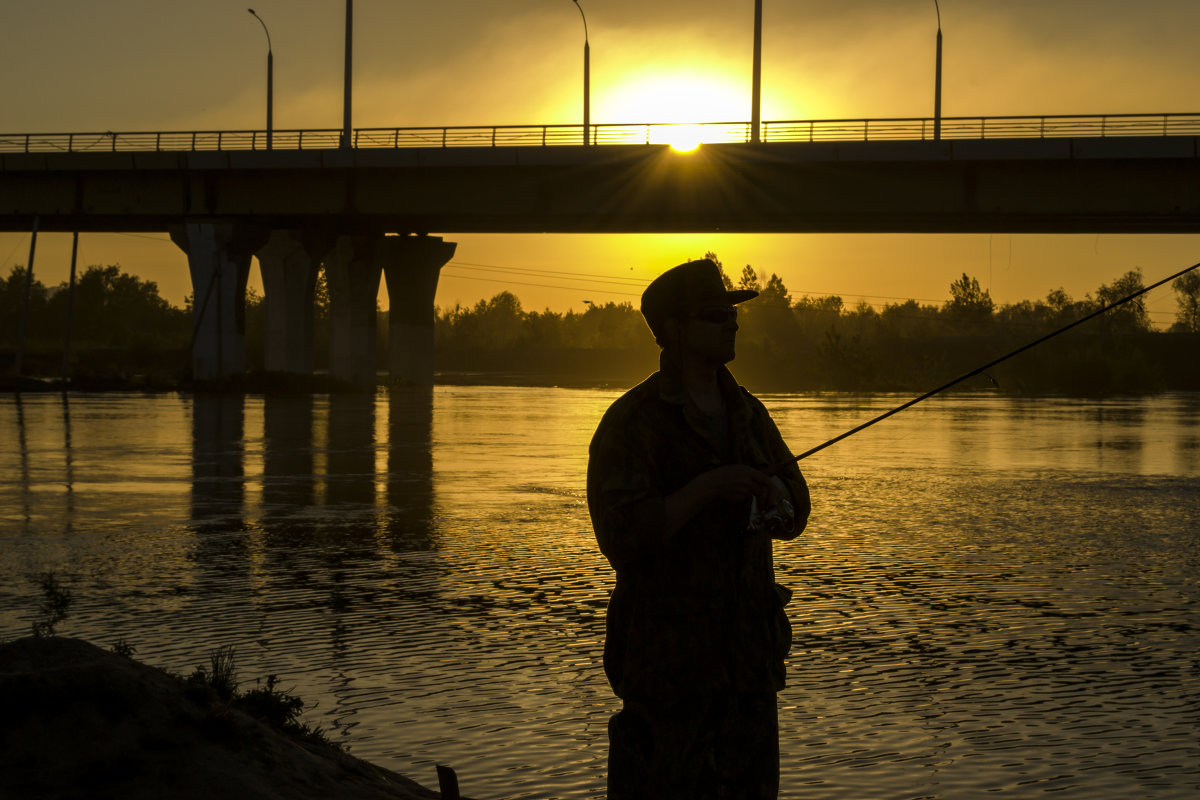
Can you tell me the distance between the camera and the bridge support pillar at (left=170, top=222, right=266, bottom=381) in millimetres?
55688

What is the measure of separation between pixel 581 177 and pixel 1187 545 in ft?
131

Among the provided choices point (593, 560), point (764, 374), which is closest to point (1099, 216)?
point (593, 560)

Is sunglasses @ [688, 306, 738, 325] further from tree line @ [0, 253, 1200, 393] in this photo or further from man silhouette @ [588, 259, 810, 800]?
tree line @ [0, 253, 1200, 393]

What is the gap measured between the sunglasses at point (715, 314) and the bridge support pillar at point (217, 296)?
5287cm

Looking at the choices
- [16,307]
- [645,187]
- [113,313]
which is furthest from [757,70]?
[16,307]

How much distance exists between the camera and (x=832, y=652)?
8031mm

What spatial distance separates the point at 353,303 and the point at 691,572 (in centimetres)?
6047

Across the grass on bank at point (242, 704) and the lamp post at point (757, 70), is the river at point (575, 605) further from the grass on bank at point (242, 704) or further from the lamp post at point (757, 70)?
the lamp post at point (757, 70)

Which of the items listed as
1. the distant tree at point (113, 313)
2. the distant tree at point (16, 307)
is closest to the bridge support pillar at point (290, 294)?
the distant tree at point (113, 313)

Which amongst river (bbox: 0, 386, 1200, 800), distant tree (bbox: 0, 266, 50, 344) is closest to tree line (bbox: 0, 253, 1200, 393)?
distant tree (bbox: 0, 266, 50, 344)

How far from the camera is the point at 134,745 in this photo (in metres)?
4.59

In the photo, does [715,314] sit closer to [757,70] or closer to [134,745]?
[134,745]

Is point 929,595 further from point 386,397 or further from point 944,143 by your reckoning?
point 386,397

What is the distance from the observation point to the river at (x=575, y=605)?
600cm
